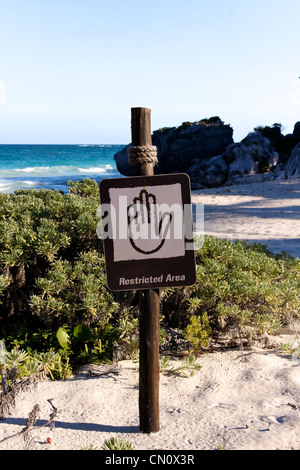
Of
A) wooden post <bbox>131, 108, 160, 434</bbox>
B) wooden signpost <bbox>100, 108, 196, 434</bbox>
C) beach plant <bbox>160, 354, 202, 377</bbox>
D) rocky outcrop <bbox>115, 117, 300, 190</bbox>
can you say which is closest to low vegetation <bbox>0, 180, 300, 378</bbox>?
beach plant <bbox>160, 354, 202, 377</bbox>

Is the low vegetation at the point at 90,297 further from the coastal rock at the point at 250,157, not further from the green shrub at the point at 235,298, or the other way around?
the coastal rock at the point at 250,157

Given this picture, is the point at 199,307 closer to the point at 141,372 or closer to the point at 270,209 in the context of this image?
the point at 141,372

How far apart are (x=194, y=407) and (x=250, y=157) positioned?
23.8m

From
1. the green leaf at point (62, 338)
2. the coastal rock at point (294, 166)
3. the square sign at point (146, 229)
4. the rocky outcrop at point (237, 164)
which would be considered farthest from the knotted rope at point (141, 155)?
the rocky outcrop at point (237, 164)

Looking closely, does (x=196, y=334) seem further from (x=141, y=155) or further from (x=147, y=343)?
(x=141, y=155)

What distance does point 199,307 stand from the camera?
13.8 feet

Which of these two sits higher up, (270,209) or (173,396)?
(270,209)

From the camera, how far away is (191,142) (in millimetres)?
30266

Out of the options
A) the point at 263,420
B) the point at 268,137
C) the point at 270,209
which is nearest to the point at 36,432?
the point at 263,420

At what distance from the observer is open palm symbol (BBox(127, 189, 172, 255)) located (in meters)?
2.56

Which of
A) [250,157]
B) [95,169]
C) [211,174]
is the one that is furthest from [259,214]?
[95,169]

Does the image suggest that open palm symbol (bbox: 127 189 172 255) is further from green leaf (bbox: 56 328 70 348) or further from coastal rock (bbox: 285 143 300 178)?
coastal rock (bbox: 285 143 300 178)
